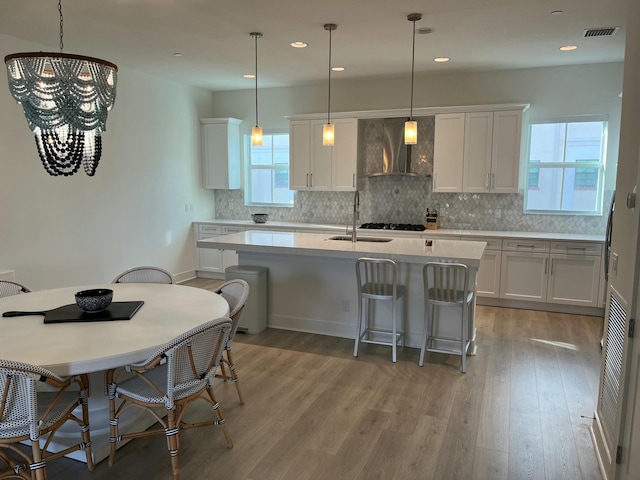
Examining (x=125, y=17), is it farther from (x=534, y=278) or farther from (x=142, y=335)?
(x=534, y=278)

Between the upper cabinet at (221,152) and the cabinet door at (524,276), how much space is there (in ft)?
13.4

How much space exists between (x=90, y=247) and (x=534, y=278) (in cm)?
516

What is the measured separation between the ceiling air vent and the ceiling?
0.06 m

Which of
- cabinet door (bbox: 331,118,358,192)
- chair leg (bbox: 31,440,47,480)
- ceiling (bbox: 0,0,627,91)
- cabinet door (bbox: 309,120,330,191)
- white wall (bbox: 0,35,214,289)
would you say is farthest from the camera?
cabinet door (bbox: 309,120,330,191)

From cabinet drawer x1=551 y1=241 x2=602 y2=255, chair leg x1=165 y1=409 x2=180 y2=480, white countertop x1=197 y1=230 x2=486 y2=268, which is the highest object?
white countertop x1=197 y1=230 x2=486 y2=268

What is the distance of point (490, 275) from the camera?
18.4 feet

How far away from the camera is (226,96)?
738 centimetres

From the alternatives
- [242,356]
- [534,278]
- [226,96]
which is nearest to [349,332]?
[242,356]

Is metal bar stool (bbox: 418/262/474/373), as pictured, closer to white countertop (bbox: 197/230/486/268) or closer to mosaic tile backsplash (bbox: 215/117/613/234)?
white countertop (bbox: 197/230/486/268)

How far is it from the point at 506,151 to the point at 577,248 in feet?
4.56

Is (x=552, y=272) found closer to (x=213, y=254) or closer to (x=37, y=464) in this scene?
(x=213, y=254)

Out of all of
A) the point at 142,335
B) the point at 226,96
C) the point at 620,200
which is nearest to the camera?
the point at 142,335

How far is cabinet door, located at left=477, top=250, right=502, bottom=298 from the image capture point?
5.58 metres

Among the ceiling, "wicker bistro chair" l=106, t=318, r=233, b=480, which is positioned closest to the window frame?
the ceiling
